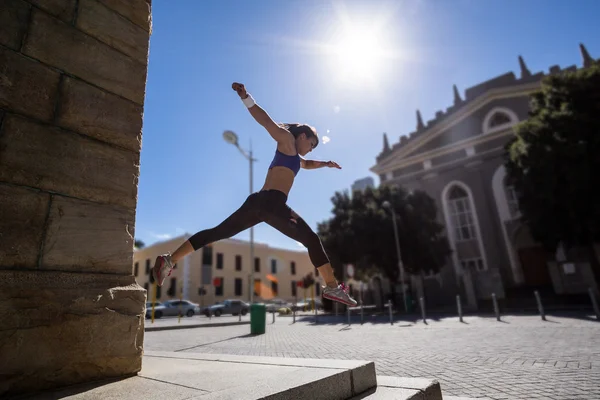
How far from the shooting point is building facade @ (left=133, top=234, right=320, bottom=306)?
3928cm

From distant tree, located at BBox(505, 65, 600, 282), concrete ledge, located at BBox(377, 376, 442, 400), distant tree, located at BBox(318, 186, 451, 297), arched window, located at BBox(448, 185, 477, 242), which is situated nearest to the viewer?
concrete ledge, located at BBox(377, 376, 442, 400)

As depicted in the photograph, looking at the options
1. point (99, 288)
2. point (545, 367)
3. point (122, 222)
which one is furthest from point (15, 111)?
point (545, 367)

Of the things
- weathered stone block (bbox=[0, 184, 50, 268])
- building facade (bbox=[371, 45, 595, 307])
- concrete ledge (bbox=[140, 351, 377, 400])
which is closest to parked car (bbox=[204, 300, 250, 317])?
building facade (bbox=[371, 45, 595, 307])

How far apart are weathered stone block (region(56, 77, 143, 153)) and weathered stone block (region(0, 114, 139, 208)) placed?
0.09m

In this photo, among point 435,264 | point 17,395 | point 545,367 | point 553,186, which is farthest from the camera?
point 435,264

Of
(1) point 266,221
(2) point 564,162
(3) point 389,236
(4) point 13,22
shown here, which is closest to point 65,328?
(1) point 266,221

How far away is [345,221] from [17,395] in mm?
24994

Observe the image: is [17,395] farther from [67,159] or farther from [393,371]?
[393,371]

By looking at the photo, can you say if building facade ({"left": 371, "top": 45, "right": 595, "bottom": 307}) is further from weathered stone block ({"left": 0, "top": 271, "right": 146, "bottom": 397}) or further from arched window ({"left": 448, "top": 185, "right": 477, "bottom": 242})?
weathered stone block ({"left": 0, "top": 271, "right": 146, "bottom": 397})

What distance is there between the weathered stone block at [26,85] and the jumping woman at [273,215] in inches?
55.2

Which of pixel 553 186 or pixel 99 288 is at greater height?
pixel 553 186

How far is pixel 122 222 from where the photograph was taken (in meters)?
2.95

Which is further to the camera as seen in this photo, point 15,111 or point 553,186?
point 553,186

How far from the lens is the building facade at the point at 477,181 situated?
2577 centimetres
